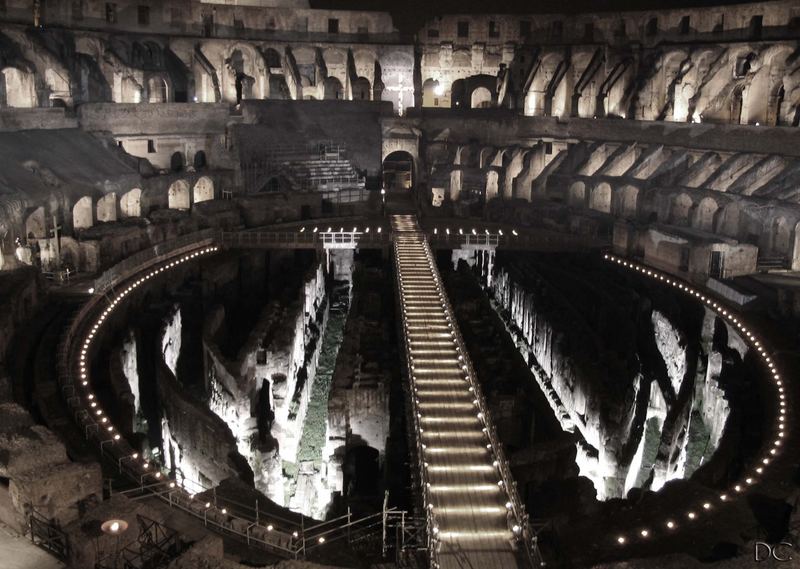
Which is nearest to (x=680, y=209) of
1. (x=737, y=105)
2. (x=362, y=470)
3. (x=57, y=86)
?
(x=737, y=105)

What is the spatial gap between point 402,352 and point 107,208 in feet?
68.3

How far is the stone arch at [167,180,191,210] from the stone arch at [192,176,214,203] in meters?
1.12

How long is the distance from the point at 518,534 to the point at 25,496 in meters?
8.57

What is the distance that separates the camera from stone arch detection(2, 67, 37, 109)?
45.7 meters

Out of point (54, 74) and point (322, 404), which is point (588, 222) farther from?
point (54, 74)

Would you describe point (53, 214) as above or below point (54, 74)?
below

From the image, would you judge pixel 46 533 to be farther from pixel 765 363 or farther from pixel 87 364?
pixel 765 363

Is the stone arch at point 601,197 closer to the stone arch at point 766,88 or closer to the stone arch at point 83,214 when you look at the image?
the stone arch at point 766,88

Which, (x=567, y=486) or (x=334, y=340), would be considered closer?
(x=567, y=486)

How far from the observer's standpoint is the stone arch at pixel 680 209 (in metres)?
41.5

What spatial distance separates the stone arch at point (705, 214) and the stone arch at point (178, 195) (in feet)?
84.7

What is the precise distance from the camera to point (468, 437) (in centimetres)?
1945

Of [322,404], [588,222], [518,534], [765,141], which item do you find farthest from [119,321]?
[765,141]

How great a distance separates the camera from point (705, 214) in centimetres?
4062
